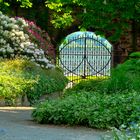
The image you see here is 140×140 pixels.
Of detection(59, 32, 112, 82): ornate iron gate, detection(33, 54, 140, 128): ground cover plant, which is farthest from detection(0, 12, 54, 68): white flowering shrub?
detection(33, 54, 140, 128): ground cover plant

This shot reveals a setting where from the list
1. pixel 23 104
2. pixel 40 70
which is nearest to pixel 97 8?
pixel 40 70

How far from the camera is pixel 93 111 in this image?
8359mm

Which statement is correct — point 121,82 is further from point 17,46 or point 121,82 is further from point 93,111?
point 17,46

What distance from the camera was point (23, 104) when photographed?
1316 cm

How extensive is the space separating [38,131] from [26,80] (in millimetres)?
5839

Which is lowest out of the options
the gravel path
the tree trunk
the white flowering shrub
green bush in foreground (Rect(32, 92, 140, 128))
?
the gravel path

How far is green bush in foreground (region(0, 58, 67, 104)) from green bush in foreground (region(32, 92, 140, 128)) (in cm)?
376

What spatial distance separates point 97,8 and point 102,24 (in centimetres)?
84

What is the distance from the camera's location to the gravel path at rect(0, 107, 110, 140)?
712 cm

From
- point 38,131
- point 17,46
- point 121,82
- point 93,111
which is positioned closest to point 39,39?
point 17,46

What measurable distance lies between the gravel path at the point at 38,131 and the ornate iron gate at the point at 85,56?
14.9 metres

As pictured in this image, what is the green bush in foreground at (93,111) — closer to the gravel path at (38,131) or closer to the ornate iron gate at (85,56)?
the gravel path at (38,131)

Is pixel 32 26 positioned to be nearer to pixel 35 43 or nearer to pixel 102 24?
pixel 35 43

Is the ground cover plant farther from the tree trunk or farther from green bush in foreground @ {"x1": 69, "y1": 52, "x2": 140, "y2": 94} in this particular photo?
the tree trunk
